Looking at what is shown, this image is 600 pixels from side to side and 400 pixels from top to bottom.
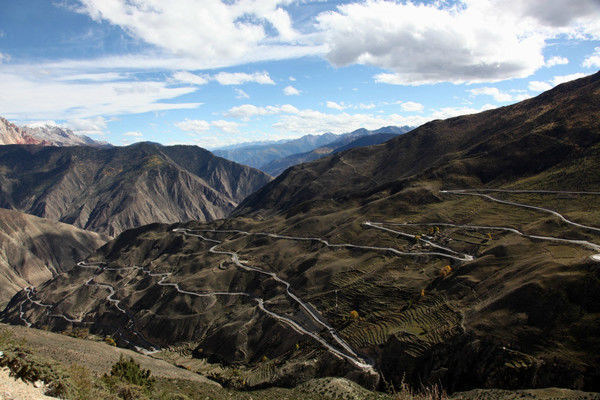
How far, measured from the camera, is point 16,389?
2477 cm

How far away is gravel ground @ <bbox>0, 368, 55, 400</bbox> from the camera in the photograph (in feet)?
77.0

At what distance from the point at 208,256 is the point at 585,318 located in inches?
5096

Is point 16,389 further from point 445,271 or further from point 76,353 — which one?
point 445,271

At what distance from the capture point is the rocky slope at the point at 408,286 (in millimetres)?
53719

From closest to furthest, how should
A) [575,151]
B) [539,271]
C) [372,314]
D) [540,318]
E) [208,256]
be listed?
[540,318], [539,271], [372,314], [575,151], [208,256]

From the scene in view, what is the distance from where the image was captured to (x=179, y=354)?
96.6 meters

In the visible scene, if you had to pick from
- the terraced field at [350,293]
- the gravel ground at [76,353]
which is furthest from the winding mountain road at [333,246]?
the gravel ground at [76,353]

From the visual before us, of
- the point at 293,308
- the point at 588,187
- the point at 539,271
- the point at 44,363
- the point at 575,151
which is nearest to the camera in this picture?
the point at 44,363

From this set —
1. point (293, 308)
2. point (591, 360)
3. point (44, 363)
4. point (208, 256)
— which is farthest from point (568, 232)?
point (208, 256)

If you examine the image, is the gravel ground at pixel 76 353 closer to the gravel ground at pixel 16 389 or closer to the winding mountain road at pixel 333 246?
the gravel ground at pixel 16 389

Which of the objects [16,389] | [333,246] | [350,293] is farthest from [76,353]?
[333,246]

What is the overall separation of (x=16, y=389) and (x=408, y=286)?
6850cm

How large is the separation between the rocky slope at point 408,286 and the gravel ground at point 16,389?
4615 cm

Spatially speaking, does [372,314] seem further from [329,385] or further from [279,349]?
[329,385]
